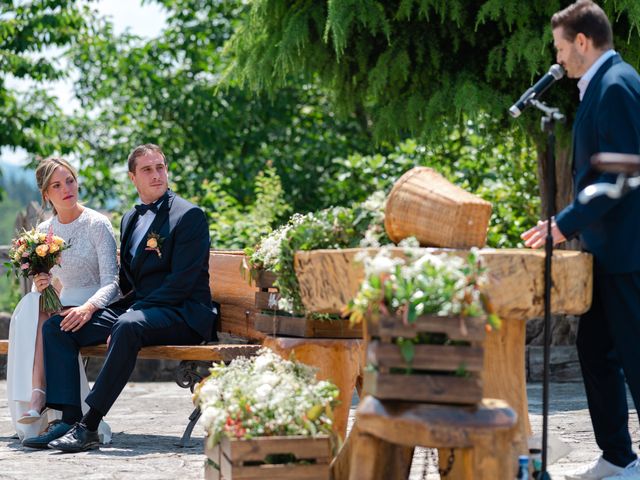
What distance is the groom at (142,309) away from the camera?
617 centimetres

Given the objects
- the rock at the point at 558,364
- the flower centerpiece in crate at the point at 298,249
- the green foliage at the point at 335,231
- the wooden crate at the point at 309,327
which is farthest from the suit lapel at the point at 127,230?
the rock at the point at 558,364

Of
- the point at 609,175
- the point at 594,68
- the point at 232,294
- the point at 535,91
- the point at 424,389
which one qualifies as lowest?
the point at 424,389

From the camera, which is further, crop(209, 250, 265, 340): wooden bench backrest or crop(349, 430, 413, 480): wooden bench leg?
crop(209, 250, 265, 340): wooden bench backrest

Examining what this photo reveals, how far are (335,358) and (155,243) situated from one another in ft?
4.77

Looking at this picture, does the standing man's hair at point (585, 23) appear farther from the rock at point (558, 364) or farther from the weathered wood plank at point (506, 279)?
the rock at point (558, 364)

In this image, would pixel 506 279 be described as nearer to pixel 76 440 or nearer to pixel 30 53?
pixel 76 440

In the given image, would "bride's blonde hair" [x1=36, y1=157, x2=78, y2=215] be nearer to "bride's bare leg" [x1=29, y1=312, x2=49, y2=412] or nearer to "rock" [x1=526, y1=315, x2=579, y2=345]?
"bride's bare leg" [x1=29, y1=312, x2=49, y2=412]

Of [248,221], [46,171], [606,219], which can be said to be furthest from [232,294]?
[248,221]

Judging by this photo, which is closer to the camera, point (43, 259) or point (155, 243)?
point (155, 243)

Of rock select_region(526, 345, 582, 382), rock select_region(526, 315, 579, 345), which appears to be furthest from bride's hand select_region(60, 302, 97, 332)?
rock select_region(526, 315, 579, 345)

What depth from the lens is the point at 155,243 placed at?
6449mm

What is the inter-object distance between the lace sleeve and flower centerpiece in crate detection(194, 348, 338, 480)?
2021 millimetres

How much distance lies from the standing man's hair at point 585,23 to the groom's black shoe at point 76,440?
123 inches

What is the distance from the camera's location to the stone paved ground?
5.31 meters
